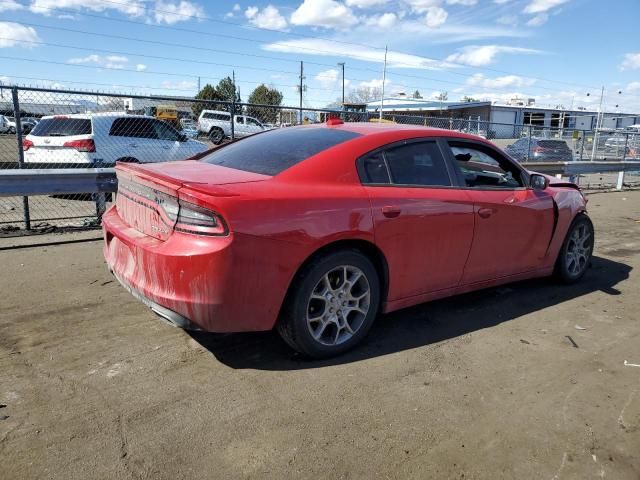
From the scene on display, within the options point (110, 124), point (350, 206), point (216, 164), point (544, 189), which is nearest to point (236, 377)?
point (350, 206)

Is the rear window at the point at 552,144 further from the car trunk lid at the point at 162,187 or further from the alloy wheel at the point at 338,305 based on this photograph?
the car trunk lid at the point at 162,187

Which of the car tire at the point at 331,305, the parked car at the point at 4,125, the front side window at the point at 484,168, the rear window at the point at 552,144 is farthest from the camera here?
the rear window at the point at 552,144

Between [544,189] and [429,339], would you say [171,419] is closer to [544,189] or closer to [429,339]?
[429,339]

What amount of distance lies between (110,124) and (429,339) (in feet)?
25.0

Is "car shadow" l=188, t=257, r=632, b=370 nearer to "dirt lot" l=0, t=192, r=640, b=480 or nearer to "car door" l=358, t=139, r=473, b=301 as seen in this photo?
"dirt lot" l=0, t=192, r=640, b=480

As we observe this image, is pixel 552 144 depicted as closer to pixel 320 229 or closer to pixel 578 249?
pixel 578 249

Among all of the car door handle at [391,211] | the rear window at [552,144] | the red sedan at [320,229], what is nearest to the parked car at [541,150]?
the rear window at [552,144]

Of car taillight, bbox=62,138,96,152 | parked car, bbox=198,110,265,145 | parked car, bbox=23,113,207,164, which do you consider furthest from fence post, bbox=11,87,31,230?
parked car, bbox=198,110,265,145

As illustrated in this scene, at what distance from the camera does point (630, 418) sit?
295cm

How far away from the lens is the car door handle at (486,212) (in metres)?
4.16

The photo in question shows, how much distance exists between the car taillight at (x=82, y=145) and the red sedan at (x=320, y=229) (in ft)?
17.7

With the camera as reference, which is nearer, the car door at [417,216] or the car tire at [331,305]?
the car tire at [331,305]

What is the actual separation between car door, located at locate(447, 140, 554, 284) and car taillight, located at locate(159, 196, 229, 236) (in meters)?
2.12

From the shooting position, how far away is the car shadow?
3506mm
